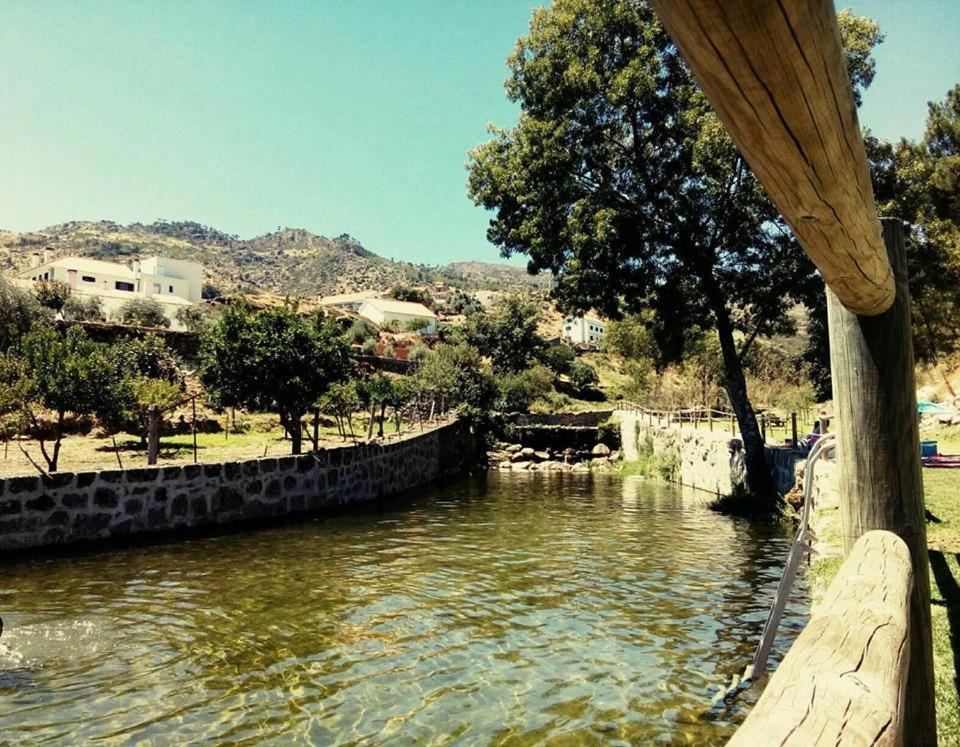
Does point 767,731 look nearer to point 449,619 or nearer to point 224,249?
point 449,619

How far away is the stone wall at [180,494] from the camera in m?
11.6

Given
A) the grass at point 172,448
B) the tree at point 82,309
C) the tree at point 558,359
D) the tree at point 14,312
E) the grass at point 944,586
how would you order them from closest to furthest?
the grass at point 944,586 → the grass at point 172,448 → the tree at point 14,312 → the tree at point 82,309 → the tree at point 558,359

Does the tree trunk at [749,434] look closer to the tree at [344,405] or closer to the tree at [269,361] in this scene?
the tree at [269,361]

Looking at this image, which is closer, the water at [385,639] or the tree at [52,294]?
the water at [385,639]

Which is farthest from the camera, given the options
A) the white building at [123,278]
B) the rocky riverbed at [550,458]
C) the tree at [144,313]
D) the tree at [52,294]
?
the white building at [123,278]

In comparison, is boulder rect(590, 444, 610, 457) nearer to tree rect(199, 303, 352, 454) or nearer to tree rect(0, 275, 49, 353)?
tree rect(199, 303, 352, 454)

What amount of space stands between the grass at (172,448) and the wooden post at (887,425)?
1832 cm

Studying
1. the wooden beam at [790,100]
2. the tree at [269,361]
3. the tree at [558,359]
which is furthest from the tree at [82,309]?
the wooden beam at [790,100]

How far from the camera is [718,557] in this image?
12.1 m

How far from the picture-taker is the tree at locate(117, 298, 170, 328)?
4918 cm

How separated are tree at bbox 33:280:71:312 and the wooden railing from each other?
51424mm

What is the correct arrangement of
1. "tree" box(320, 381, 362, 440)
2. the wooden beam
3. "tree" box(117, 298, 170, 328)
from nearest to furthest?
the wooden beam
"tree" box(320, 381, 362, 440)
"tree" box(117, 298, 170, 328)

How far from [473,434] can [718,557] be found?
1030 inches

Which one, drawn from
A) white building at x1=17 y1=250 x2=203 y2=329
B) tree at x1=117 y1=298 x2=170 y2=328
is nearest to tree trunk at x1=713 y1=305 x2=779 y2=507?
tree at x1=117 y1=298 x2=170 y2=328
